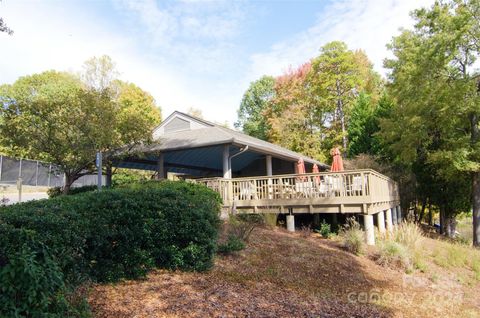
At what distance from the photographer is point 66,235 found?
12.1 ft

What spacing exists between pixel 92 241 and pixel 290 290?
3.13m

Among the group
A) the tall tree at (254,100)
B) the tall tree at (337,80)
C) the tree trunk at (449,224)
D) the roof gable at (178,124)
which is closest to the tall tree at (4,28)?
the roof gable at (178,124)

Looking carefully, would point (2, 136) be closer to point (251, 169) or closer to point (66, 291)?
point (66, 291)

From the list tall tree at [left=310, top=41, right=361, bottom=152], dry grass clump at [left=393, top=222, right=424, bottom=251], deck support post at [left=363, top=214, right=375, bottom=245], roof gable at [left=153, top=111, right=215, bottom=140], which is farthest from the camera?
tall tree at [left=310, top=41, right=361, bottom=152]

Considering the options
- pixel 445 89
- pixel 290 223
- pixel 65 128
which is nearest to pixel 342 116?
pixel 445 89

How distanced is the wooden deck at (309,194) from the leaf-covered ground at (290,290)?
6.51 ft

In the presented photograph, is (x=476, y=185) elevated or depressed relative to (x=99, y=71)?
depressed

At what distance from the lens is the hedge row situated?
2.92 meters

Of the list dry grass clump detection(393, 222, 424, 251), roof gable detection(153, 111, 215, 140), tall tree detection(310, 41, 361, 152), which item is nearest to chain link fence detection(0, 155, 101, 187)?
roof gable detection(153, 111, 215, 140)

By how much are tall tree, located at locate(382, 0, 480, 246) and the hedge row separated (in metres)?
13.3

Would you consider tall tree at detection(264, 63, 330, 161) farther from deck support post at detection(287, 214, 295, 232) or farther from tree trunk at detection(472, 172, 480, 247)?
deck support post at detection(287, 214, 295, 232)

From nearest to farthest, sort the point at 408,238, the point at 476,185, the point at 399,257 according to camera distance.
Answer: the point at 399,257, the point at 408,238, the point at 476,185

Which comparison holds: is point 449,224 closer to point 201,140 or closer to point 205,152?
point 205,152

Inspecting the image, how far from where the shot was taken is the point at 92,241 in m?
4.42
